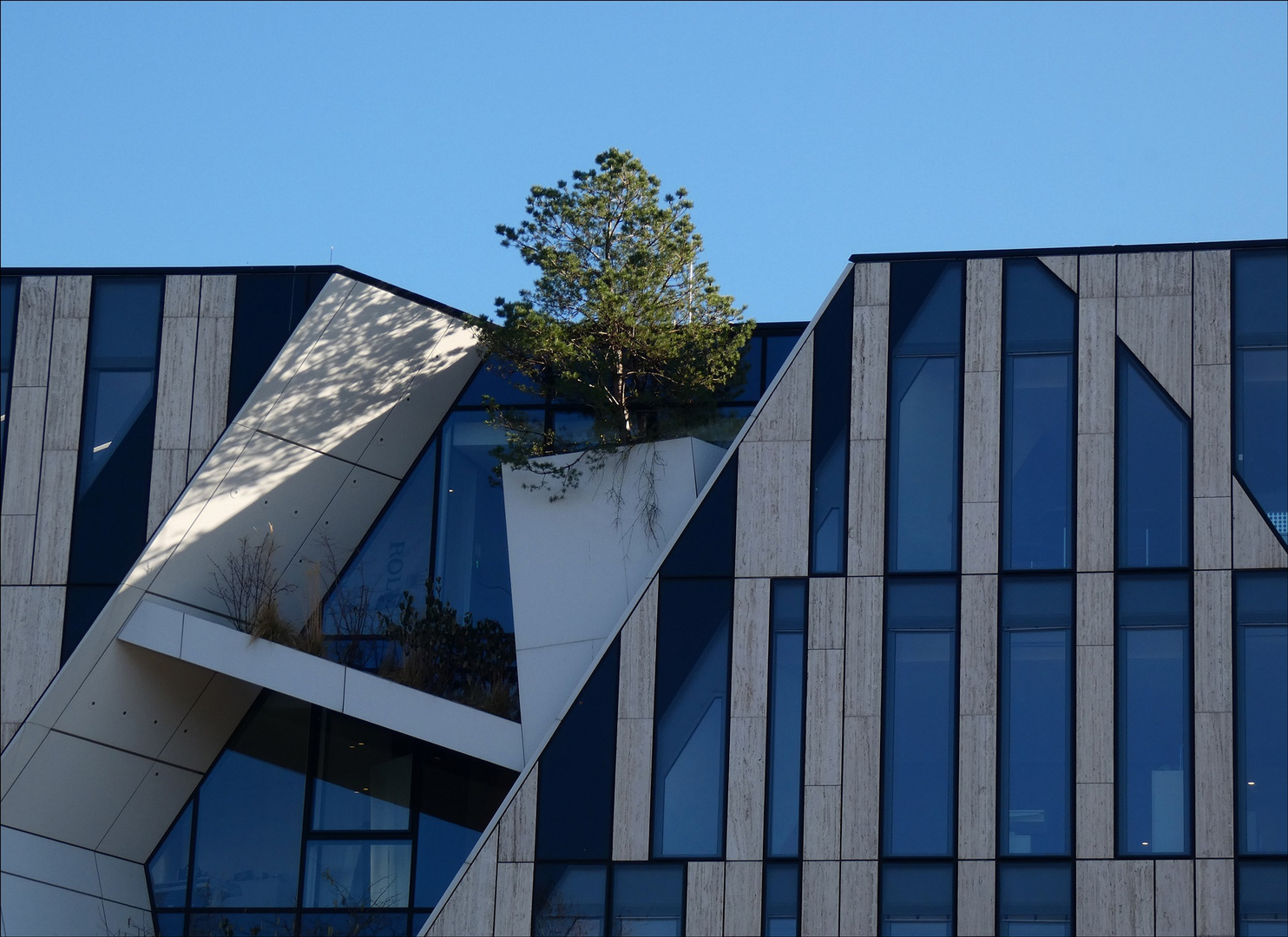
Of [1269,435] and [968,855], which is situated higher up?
[1269,435]

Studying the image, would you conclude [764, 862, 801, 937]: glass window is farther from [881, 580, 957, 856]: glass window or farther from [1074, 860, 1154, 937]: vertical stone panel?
[1074, 860, 1154, 937]: vertical stone panel

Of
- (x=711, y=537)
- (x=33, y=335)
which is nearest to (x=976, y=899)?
(x=711, y=537)

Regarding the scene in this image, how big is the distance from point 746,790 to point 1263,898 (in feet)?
16.9

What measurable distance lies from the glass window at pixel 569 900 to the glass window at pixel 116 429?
6.11m

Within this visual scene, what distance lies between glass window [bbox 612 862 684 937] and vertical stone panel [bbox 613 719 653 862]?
152 millimetres

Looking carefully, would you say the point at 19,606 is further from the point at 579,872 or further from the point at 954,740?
the point at 954,740

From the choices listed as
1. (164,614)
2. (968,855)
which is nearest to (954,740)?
(968,855)

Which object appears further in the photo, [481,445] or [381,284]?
[481,445]

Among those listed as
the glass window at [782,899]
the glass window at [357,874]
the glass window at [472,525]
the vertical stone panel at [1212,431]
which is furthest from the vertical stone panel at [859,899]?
the glass window at [357,874]

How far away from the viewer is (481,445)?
72.0ft

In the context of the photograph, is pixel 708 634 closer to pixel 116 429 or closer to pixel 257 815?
pixel 257 815

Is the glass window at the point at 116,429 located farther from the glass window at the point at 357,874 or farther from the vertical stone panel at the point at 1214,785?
the vertical stone panel at the point at 1214,785

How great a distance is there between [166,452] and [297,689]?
3166 millimetres

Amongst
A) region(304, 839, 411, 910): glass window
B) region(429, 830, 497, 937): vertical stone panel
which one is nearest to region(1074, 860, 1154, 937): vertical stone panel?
region(429, 830, 497, 937): vertical stone panel
